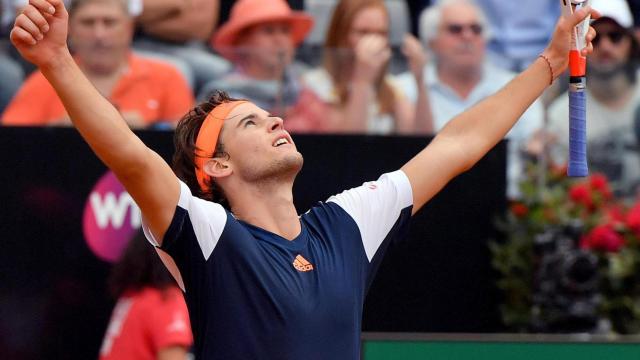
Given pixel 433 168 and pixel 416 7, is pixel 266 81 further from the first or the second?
pixel 433 168

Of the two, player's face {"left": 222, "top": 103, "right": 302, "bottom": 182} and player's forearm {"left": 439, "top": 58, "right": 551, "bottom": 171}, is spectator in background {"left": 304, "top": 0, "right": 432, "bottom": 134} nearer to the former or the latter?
player's forearm {"left": 439, "top": 58, "right": 551, "bottom": 171}

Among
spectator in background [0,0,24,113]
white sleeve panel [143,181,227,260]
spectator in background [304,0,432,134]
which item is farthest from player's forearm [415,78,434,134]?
white sleeve panel [143,181,227,260]

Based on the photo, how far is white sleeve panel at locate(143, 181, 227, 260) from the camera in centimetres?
A: 367

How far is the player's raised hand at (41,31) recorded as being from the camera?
3.38m

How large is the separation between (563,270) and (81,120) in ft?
Answer: 13.3

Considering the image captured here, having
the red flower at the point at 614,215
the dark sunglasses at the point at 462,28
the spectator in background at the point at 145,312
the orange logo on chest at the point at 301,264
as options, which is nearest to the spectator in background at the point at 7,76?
the spectator in background at the point at 145,312

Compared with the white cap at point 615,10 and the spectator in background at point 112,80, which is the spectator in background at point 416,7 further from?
the spectator in background at point 112,80

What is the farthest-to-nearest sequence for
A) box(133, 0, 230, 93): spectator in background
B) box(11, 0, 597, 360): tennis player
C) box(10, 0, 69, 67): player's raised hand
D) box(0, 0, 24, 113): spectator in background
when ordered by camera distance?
1. box(133, 0, 230, 93): spectator in background
2. box(0, 0, 24, 113): spectator in background
3. box(11, 0, 597, 360): tennis player
4. box(10, 0, 69, 67): player's raised hand

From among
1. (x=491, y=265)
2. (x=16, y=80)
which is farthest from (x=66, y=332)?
(x=491, y=265)

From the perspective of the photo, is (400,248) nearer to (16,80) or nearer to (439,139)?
(16,80)

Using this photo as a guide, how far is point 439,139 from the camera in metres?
4.27

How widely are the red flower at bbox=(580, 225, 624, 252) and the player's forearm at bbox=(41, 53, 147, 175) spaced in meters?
4.06

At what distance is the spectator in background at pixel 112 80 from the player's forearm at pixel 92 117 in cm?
350

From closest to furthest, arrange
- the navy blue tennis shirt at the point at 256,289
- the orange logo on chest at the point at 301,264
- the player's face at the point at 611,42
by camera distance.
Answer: the navy blue tennis shirt at the point at 256,289 → the orange logo on chest at the point at 301,264 → the player's face at the point at 611,42
